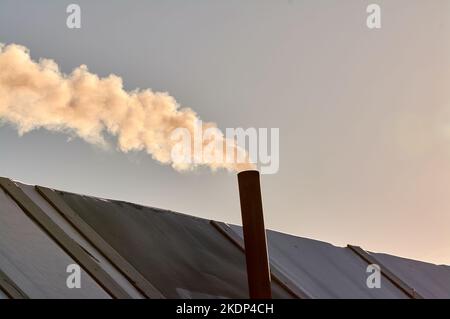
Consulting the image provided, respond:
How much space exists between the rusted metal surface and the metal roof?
0.57 ft

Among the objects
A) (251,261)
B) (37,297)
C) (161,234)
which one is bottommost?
(37,297)

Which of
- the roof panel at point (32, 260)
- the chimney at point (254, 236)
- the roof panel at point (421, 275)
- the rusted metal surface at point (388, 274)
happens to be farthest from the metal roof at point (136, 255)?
the roof panel at point (421, 275)

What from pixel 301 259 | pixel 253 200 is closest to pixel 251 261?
pixel 253 200

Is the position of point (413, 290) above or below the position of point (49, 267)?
above

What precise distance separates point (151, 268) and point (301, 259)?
8.85 ft

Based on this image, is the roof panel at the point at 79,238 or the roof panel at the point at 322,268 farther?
the roof panel at the point at 322,268

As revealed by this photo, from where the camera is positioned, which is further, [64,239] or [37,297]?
[64,239]

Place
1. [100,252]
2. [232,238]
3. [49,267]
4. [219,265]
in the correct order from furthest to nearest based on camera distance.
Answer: [232,238] → [219,265] → [100,252] → [49,267]

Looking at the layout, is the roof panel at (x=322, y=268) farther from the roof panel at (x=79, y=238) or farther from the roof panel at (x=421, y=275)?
the roof panel at (x=79, y=238)

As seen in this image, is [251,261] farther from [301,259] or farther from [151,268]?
[301,259]

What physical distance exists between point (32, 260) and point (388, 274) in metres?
5.69

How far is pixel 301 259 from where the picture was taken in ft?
Result: 29.7

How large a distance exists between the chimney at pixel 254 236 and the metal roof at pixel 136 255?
1.93 ft

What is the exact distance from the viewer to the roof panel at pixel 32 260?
558 cm
